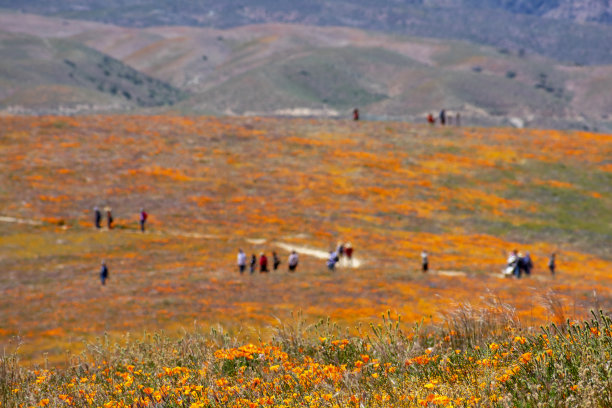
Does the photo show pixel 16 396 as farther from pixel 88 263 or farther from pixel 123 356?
pixel 88 263

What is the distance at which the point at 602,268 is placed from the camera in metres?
44.3

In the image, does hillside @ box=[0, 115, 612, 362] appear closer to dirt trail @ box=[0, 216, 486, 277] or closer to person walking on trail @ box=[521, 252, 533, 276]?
dirt trail @ box=[0, 216, 486, 277]

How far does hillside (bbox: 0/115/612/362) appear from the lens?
29359 mm

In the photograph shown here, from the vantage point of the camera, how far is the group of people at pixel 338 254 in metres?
38.5

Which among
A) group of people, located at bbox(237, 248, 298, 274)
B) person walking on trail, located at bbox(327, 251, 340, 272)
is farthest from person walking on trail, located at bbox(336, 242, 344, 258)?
group of people, located at bbox(237, 248, 298, 274)

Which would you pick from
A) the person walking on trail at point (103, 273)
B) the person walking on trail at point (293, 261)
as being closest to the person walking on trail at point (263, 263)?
the person walking on trail at point (293, 261)

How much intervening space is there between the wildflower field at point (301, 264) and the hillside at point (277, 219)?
25cm

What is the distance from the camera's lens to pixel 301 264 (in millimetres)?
41094

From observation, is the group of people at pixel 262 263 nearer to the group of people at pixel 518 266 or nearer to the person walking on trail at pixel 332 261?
the person walking on trail at pixel 332 261

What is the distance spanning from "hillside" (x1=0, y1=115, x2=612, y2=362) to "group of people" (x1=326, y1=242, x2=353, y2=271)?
973 millimetres

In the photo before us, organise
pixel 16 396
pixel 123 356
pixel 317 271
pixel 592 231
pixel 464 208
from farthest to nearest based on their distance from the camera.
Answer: pixel 464 208, pixel 592 231, pixel 317 271, pixel 123 356, pixel 16 396

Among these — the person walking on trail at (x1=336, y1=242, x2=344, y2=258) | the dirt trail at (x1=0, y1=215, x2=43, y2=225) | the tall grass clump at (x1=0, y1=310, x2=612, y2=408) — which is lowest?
the person walking on trail at (x1=336, y1=242, x2=344, y2=258)

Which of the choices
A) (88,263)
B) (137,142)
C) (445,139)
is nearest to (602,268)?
(88,263)

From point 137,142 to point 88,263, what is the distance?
35183 millimetres
